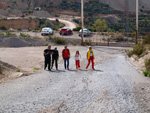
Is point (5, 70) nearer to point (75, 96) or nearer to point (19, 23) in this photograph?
point (75, 96)

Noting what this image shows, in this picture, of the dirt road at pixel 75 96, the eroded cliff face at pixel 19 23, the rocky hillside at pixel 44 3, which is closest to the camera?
the dirt road at pixel 75 96

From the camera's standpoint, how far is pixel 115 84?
11.6 meters

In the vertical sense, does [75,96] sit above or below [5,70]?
below

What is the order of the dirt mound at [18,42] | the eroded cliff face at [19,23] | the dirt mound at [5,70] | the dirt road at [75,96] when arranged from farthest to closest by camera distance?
the eroded cliff face at [19,23], the dirt mound at [18,42], the dirt mound at [5,70], the dirt road at [75,96]

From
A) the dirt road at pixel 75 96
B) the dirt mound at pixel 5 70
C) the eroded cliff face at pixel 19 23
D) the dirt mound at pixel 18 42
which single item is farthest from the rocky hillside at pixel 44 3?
the dirt road at pixel 75 96

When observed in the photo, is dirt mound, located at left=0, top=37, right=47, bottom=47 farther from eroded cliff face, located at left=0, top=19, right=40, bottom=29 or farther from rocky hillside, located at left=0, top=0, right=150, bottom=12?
rocky hillside, located at left=0, top=0, right=150, bottom=12

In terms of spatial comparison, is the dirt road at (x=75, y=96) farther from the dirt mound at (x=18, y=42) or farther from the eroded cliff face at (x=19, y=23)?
the eroded cliff face at (x=19, y=23)

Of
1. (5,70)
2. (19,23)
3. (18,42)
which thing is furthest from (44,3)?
(5,70)

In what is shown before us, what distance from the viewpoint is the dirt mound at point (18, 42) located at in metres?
39.0

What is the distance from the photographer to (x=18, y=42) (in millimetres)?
39688

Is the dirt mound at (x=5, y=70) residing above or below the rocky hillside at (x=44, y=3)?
below

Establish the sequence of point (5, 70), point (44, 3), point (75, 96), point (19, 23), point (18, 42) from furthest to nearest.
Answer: point (44, 3)
point (19, 23)
point (18, 42)
point (5, 70)
point (75, 96)

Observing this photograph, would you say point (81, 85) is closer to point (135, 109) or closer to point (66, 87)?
point (66, 87)

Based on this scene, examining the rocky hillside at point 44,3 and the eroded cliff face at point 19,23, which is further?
the rocky hillside at point 44,3
